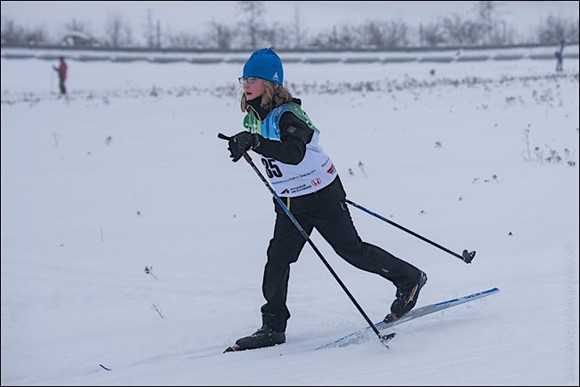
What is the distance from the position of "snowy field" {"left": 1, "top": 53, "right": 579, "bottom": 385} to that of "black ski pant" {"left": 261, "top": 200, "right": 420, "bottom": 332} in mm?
301

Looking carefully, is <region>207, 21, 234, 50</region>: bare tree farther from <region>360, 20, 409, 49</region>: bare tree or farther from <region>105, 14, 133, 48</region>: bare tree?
<region>360, 20, 409, 49</region>: bare tree

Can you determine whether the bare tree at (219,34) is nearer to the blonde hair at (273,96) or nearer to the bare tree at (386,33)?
the bare tree at (386,33)

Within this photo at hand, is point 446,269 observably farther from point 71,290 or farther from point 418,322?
point 71,290

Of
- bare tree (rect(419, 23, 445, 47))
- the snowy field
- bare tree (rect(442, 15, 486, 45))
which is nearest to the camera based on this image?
the snowy field

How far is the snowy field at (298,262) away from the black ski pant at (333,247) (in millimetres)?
301

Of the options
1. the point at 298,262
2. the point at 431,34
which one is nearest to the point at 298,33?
the point at 431,34

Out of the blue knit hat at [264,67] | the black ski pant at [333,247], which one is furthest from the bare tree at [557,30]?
the blue knit hat at [264,67]

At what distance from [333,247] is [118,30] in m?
68.4

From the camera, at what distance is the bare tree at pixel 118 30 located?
65.7 metres

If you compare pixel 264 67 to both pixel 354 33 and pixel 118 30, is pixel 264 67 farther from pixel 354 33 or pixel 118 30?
pixel 118 30

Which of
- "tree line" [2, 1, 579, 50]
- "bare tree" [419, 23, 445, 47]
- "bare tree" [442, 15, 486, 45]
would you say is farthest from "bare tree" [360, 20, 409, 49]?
"bare tree" [442, 15, 486, 45]

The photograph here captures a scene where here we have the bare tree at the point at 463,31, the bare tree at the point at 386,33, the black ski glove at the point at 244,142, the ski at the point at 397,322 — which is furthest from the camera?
the bare tree at the point at 463,31

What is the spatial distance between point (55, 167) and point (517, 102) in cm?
951

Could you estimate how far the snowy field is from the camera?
13.1 ft
